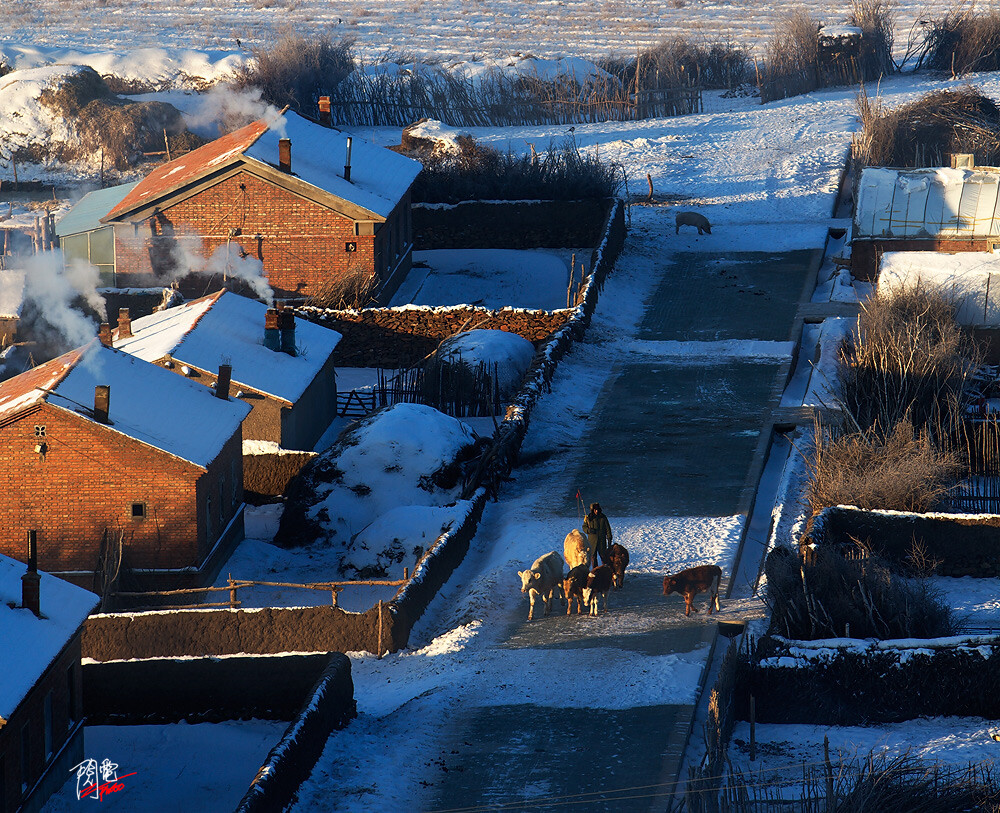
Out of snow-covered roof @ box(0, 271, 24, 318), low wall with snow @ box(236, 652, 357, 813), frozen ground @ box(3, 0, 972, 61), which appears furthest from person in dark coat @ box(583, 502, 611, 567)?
frozen ground @ box(3, 0, 972, 61)

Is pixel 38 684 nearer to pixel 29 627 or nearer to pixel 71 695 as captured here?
pixel 29 627

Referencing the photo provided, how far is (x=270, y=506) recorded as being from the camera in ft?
101

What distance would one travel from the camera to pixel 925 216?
137ft

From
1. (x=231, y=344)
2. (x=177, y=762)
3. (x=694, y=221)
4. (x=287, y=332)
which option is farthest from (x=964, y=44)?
(x=177, y=762)

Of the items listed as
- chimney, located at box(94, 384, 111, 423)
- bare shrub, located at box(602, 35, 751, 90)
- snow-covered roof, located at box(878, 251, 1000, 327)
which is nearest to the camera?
chimney, located at box(94, 384, 111, 423)

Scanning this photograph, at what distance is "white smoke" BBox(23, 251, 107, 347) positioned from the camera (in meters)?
42.0

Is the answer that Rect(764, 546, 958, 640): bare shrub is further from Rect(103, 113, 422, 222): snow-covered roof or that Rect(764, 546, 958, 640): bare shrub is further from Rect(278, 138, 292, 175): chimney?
Rect(278, 138, 292, 175): chimney

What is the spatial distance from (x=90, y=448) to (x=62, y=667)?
6.84 m

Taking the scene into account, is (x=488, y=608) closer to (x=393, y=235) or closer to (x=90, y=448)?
(x=90, y=448)

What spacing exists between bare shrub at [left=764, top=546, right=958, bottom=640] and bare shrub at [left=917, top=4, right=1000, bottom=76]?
1960 inches

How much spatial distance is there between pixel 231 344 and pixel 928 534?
1536 cm

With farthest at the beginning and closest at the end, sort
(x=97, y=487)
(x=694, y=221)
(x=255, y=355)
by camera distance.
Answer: (x=694, y=221), (x=255, y=355), (x=97, y=487)

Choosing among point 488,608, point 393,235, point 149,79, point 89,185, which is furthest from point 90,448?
point 149,79

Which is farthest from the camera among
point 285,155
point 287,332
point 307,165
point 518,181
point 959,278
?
point 518,181
